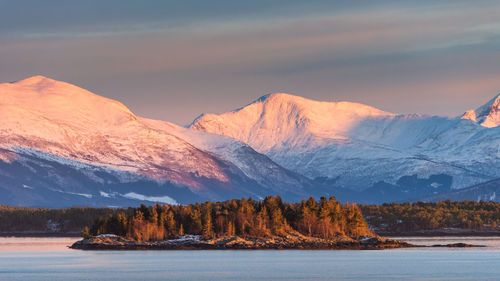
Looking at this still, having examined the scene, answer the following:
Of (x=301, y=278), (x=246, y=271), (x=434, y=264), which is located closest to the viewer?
(x=301, y=278)

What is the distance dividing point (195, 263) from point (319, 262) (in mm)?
21944

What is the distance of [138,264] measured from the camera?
636 feet

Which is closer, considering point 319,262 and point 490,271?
point 490,271

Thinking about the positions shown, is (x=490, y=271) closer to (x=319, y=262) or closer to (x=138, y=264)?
(x=319, y=262)

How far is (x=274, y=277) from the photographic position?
16675 centimetres

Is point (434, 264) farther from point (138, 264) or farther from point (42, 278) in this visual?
point (42, 278)

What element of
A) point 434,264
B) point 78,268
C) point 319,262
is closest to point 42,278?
point 78,268

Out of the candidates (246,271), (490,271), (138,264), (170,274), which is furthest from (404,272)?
(138,264)

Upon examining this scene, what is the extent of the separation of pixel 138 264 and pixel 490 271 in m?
60.6

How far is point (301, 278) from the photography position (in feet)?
540

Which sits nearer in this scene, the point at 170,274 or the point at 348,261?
the point at 170,274

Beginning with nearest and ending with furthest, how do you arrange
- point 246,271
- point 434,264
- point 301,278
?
1. point 301,278
2. point 246,271
3. point 434,264

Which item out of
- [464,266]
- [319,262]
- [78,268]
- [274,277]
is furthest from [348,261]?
[78,268]

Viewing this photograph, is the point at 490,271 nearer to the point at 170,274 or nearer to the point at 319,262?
the point at 319,262
